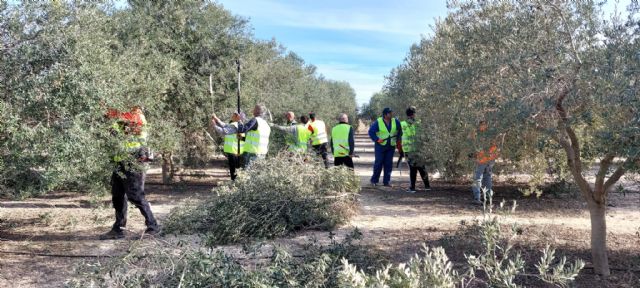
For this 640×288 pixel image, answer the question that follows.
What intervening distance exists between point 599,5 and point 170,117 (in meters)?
8.07

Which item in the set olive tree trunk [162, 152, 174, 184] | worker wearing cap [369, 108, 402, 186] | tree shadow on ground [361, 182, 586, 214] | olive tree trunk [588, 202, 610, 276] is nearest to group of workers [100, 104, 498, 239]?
worker wearing cap [369, 108, 402, 186]

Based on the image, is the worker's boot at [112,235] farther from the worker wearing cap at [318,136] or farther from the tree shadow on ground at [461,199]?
the worker wearing cap at [318,136]

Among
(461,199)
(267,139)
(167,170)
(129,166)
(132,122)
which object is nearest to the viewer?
(132,122)

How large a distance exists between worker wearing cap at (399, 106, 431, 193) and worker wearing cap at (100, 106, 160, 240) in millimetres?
5570

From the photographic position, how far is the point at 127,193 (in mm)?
6469

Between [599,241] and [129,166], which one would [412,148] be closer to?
[599,241]

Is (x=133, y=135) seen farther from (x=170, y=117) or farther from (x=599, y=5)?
(x=599, y=5)

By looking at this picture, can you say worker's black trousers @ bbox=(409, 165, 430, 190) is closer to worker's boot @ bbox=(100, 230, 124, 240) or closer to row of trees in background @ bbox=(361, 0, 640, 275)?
row of trees in background @ bbox=(361, 0, 640, 275)

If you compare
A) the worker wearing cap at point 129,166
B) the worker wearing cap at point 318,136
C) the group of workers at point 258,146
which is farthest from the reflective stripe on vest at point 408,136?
the worker wearing cap at point 129,166

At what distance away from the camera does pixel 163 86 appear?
791 cm

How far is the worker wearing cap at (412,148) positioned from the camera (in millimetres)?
10398

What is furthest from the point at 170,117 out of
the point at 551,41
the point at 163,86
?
the point at 551,41

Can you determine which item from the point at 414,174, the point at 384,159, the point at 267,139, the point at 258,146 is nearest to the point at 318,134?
the point at 384,159

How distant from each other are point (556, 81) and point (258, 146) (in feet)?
18.0
